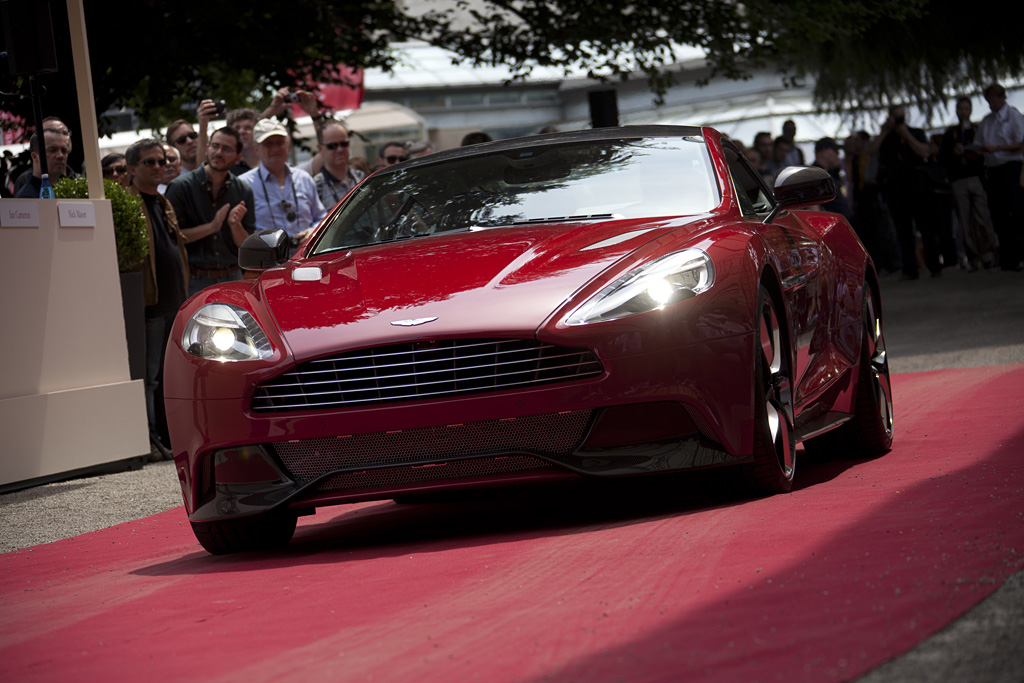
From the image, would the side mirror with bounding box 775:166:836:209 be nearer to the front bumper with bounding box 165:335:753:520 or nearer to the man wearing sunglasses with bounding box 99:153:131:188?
the front bumper with bounding box 165:335:753:520

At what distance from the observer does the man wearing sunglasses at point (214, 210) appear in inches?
399

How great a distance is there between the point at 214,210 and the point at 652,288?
589 cm

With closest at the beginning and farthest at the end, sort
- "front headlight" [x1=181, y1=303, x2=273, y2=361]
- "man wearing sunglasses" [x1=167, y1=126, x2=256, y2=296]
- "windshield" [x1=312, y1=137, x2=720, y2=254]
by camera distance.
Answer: "front headlight" [x1=181, y1=303, x2=273, y2=361]
"windshield" [x1=312, y1=137, x2=720, y2=254]
"man wearing sunglasses" [x1=167, y1=126, x2=256, y2=296]

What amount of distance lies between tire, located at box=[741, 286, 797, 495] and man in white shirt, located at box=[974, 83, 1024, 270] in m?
15.3

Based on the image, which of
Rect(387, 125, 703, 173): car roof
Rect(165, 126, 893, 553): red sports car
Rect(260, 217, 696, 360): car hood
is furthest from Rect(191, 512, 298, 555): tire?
Rect(387, 125, 703, 173): car roof

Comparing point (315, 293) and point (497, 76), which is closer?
point (315, 293)

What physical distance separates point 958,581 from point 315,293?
2544 mm

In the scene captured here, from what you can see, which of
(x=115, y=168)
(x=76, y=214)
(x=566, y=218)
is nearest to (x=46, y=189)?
(x=76, y=214)

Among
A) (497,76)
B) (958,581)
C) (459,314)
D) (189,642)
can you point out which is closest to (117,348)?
(459,314)

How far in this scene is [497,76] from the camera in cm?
6278

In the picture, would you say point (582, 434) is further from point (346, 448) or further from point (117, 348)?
point (117, 348)

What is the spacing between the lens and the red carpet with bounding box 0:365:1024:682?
3.19 meters

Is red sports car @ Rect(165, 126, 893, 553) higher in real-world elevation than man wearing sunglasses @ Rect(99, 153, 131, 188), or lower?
lower

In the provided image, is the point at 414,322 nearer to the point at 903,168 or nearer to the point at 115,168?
the point at 115,168
